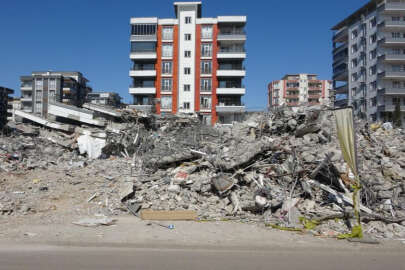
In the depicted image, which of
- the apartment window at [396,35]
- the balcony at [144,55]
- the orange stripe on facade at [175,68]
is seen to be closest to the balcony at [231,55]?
the orange stripe on facade at [175,68]

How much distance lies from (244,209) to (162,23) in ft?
135

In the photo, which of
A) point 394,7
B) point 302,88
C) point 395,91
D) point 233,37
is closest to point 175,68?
point 233,37

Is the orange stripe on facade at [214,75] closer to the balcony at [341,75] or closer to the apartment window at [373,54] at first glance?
the balcony at [341,75]

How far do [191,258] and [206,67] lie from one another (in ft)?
132

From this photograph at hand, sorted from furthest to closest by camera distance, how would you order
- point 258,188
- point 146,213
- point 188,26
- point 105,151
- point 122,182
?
point 188,26
point 105,151
point 122,182
point 258,188
point 146,213

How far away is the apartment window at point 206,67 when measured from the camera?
43844mm

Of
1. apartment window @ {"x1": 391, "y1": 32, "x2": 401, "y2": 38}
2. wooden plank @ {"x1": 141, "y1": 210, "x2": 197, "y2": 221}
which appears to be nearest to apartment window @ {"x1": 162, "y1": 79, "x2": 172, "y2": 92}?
apartment window @ {"x1": 391, "y1": 32, "x2": 401, "y2": 38}

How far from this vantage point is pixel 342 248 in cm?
639

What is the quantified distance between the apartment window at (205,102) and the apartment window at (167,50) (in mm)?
8157

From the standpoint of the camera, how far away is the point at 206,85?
43875 mm

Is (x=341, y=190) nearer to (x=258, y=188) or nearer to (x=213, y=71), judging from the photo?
(x=258, y=188)

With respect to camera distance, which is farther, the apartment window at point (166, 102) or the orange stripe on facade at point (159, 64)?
the orange stripe on facade at point (159, 64)

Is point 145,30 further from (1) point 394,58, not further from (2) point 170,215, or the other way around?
(2) point 170,215

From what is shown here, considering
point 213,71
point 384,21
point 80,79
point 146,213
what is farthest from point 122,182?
point 80,79
